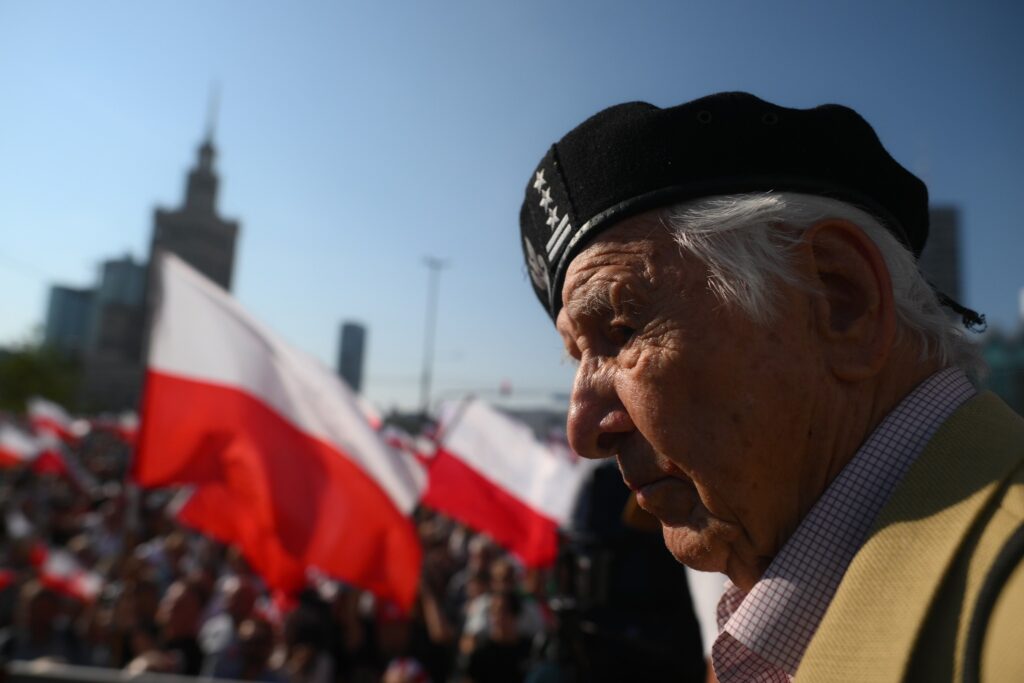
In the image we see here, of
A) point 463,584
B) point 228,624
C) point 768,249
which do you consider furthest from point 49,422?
point 768,249

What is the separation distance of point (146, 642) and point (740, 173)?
6456 millimetres

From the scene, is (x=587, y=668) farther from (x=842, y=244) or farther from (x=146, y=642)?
(x=146, y=642)

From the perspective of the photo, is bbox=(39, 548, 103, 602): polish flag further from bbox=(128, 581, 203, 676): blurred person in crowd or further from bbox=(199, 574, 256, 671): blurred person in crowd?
bbox=(128, 581, 203, 676): blurred person in crowd

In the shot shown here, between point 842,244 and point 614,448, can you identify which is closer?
point 842,244

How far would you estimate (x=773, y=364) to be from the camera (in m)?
0.98

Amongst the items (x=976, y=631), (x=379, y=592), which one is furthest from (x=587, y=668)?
(x=379, y=592)

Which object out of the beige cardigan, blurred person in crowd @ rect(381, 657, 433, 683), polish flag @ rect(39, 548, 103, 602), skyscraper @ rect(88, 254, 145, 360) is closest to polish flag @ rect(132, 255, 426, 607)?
blurred person in crowd @ rect(381, 657, 433, 683)

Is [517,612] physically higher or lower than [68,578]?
higher

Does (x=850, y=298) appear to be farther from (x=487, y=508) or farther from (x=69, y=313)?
(x=69, y=313)

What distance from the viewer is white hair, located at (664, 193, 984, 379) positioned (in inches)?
39.9

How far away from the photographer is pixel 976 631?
2.24 feet

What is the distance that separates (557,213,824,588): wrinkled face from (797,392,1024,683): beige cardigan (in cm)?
17

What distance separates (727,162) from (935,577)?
606 mm

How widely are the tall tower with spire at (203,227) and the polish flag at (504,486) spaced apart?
82.4 m
